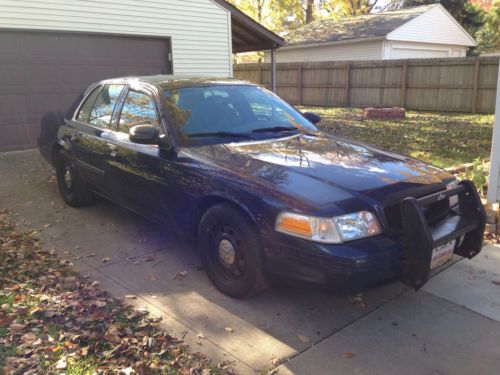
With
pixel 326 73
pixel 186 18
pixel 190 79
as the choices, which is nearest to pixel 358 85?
pixel 326 73

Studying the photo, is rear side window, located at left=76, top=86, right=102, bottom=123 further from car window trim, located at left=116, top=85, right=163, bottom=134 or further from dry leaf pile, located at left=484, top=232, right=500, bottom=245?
dry leaf pile, located at left=484, top=232, right=500, bottom=245

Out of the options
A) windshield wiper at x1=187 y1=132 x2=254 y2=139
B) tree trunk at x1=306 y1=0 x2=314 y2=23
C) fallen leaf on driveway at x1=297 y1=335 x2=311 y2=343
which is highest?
tree trunk at x1=306 y1=0 x2=314 y2=23

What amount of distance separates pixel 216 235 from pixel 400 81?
16.7 meters

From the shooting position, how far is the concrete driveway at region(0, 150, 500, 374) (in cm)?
290

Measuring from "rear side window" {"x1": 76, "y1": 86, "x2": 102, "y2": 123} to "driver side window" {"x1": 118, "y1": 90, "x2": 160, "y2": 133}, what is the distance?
0.92m

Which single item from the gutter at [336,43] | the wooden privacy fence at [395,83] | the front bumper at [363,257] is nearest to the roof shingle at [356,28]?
the gutter at [336,43]

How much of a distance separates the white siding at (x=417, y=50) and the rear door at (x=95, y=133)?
2008cm

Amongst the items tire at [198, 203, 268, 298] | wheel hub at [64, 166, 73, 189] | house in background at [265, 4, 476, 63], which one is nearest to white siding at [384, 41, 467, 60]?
house in background at [265, 4, 476, 63]

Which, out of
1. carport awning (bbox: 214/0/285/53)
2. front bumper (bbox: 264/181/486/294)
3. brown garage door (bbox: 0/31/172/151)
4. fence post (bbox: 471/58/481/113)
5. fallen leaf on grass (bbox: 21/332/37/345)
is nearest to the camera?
front bumper (bbox: 264/181/486/294)

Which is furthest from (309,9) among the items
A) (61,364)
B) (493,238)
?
(61,364)

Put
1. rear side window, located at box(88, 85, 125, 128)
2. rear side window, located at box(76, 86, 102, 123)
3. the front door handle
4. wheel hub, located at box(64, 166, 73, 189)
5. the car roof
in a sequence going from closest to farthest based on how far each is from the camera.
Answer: the car roof, the front door handle, rear side window, located at box(88, 85, 125, 128), rear side window, located at box(76, 86, 102, 123), wheel hub, located at box(64, 166, 73, 189)

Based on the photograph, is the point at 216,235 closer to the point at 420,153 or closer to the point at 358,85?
the point at 420,153

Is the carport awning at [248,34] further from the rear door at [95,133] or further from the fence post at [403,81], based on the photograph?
the rear door at [95,133]

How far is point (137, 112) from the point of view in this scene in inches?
177
